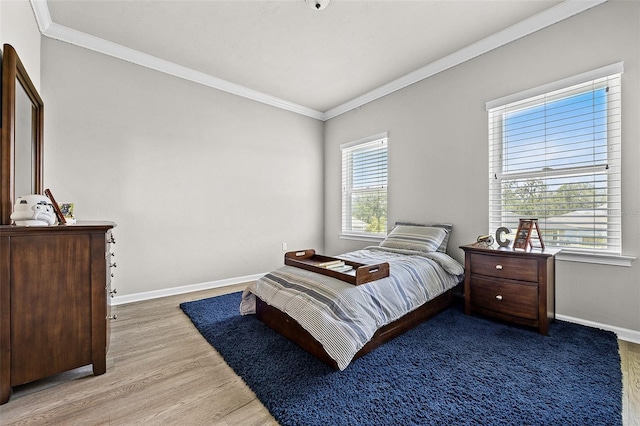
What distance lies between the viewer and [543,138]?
2.55 metres

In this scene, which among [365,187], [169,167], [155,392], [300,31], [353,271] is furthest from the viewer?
[365,187]

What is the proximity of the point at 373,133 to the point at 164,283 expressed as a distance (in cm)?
340

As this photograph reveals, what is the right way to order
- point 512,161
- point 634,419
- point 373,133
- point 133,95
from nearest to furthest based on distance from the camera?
point 634,419 → point 512,161 → point 133,95 → point 373,133

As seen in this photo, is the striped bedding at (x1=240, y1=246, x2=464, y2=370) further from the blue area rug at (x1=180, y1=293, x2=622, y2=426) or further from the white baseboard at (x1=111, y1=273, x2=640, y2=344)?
the white baseboard at (x1=111, y1=273, x2=640, y2=344)

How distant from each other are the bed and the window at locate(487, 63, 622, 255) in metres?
0.88

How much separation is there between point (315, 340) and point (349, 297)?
14.5 inches

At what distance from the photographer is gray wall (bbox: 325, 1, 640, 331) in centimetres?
211

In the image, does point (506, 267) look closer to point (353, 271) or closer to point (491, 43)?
point (353, 271)

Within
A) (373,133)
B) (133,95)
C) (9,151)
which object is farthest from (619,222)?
(133,95)

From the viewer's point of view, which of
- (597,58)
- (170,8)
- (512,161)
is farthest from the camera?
(512,161)

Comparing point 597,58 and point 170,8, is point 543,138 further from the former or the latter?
point 170,8

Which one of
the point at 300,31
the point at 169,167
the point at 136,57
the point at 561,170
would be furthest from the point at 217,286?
the point at 561,170

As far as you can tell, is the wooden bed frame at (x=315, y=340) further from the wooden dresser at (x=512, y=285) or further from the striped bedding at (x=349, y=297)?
the wooden dresser at (x=512, y=285)

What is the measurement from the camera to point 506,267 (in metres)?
2.33
